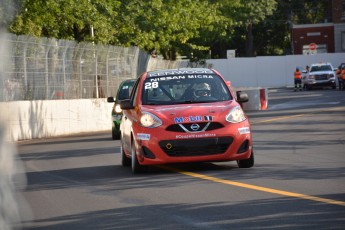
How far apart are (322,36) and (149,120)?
80.4 metres

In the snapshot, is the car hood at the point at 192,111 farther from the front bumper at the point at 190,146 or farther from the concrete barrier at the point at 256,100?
the concrete barrier at the point at 256,100

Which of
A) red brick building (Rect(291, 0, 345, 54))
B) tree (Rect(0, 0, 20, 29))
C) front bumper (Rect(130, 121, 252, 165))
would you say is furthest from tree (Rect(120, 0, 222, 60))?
red brick building (Rect(291, 0, 345, 54))

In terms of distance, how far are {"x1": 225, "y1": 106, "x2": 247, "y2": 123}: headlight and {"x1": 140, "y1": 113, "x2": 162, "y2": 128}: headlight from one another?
1.00 m

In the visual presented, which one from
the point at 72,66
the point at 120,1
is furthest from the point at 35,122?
the point at 120,1

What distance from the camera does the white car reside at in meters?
61.5

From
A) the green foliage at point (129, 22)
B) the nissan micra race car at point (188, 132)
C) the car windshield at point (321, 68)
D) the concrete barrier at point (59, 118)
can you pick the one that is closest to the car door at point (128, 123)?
the nissan micra race car at point (188, 132)

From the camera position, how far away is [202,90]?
15.1 meters

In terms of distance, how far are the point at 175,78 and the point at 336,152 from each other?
3.60 metres

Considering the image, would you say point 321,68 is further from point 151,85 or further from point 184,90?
point 184,90

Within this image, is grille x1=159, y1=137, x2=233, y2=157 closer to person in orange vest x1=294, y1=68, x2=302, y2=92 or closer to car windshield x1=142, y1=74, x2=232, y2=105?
car windshield x1=142, y1=74, x2=232, y2=105

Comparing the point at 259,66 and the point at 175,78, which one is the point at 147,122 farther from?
the point at 259,66

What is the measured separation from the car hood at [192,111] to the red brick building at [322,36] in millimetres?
78092

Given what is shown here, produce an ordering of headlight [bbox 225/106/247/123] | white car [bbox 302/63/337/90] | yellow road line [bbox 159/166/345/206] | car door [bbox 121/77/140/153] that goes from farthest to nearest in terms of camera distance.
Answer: white car [bbox 302/63/337/90], car door [bbox 121/77/140/153], headlight [bbox 225/106/247/123], yellow road line [bbox 159/166/345/206]

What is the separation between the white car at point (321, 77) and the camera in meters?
61.5
